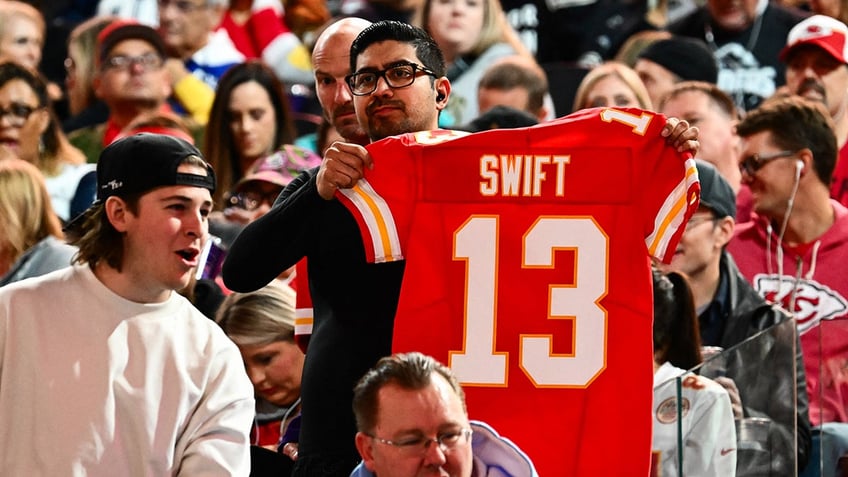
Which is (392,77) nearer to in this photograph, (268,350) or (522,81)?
(268,350)

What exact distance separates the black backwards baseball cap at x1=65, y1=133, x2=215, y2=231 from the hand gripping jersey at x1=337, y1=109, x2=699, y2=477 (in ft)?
1.75

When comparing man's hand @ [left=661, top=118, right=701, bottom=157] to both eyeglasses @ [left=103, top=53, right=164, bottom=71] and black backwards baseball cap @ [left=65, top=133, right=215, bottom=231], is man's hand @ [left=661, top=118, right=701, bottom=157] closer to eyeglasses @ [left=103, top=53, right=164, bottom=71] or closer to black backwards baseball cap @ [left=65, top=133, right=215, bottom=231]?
black backwards baseball cap @ [left=65, top=133, right=215, bottom=231]

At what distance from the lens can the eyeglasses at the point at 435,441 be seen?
12.9ft

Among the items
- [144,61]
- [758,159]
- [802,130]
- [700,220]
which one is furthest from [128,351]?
[144,61]

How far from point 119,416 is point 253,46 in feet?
19.8

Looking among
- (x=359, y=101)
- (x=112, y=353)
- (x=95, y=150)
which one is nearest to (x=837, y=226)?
(x=359, y=101)

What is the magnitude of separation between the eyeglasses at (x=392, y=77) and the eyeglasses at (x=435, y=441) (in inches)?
42.8

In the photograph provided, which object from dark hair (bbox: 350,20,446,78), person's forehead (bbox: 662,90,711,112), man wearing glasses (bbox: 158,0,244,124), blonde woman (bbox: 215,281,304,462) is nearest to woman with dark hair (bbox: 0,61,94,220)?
man wearing glasses (bbox: 158,0,244,124)

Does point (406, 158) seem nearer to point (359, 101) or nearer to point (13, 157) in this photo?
point (359, 101)

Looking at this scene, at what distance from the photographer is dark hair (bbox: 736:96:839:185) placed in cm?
673

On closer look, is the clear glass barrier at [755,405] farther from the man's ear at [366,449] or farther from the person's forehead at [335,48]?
the person's forehead at [335,48]

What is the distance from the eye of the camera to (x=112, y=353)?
14.4ft

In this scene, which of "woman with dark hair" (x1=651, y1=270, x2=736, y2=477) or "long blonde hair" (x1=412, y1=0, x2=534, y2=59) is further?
"long blonde hair" (x1=412, y1=0, x2=534, y2=59)

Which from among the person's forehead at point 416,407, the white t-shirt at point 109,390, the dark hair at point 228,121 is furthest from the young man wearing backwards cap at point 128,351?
the dark hair at point 228,121
